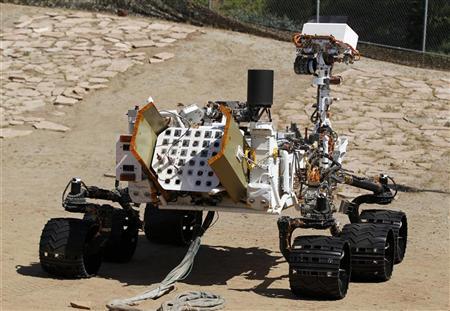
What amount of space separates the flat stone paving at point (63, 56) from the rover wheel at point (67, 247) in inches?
315

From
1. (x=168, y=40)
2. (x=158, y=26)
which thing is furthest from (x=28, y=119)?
(x=158, y=26)

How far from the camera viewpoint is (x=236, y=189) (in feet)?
34.2

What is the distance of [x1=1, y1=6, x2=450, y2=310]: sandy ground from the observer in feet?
34.6

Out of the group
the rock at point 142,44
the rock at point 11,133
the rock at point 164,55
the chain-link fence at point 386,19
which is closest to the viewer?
the rock at point 11,133

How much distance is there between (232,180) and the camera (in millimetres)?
10289

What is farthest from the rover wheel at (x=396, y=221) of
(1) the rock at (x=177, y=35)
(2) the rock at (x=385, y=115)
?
(1) the rock at (x=177, y=35)

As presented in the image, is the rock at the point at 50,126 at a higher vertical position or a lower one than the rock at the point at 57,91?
lower

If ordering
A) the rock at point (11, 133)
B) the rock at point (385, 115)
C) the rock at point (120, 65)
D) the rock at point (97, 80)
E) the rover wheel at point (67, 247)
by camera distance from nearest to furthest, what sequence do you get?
the rover wheel at point (67, 247) < the rock at point (11, 133) < the rock at point (385, 115) < the rock at point (97, 80) < the rock at point (120, 65)

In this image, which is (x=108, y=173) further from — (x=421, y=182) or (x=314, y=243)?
(x=314, y=243)

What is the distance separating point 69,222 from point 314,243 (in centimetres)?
254

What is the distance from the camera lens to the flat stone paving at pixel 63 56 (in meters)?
20.0

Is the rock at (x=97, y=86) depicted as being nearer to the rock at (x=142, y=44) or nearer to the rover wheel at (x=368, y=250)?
the rock at (x=142, y=44)

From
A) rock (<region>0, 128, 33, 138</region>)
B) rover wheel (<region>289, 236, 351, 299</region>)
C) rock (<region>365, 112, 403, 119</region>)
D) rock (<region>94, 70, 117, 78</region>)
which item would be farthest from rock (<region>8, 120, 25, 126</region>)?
rover wheel (<region>289, 236, 351, 299</region>)

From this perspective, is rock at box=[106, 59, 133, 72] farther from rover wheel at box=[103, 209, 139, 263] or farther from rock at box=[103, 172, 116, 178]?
rover wheel at box=[103, 209, 139, 263]
